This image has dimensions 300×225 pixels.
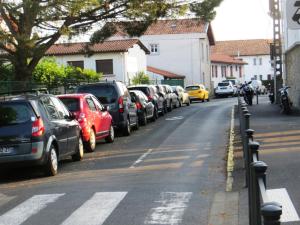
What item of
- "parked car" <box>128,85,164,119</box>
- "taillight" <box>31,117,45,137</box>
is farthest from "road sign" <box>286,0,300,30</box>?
"parked car" <box>128,85,164,119</box>

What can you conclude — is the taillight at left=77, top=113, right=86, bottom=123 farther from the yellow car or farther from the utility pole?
the yellow car

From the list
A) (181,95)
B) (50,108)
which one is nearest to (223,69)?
(181,95)

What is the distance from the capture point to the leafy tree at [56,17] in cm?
2027

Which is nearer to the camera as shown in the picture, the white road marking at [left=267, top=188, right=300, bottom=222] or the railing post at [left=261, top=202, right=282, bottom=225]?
the railing post at [left=261, top=202, right=282, bottom=225]

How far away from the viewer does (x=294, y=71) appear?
93.2ft

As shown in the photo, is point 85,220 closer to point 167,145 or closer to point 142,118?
point 167,145

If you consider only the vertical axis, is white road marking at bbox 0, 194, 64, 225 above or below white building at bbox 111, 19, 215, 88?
below

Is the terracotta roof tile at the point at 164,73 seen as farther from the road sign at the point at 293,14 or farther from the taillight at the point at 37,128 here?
the road sign at the point at 293,14

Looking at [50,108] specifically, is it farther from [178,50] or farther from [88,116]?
[178,50]

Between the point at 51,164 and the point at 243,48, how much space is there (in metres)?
111

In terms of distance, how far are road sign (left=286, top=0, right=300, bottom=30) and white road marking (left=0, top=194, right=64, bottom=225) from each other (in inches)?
156

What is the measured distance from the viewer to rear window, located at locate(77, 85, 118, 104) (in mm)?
19600

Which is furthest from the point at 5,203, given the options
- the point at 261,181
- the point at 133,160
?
the point at 261,181

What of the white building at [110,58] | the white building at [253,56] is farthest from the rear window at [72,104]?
the white building at [253,56]
